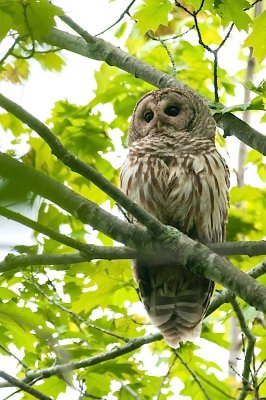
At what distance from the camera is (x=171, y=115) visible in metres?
5.26

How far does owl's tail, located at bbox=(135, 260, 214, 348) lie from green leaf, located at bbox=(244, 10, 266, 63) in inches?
62.0

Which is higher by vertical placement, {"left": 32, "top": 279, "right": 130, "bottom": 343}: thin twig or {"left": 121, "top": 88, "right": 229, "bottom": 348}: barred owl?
{"left": 121, "top": 88, "right": 229, "bottom": 348}: barred owl

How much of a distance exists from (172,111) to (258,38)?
1644mm

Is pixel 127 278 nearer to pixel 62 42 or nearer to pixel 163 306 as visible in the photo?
pixel 163 306

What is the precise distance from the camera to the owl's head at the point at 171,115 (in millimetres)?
4973

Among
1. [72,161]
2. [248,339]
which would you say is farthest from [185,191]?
[72,161]

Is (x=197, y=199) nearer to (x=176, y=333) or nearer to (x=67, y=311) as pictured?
(x=176, y=333)

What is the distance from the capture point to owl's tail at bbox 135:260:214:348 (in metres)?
4.52

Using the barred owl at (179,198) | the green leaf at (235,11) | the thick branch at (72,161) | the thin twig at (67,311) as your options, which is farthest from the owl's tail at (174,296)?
the thick branch at (72,161)

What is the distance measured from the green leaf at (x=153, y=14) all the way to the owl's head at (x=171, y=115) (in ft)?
2.49

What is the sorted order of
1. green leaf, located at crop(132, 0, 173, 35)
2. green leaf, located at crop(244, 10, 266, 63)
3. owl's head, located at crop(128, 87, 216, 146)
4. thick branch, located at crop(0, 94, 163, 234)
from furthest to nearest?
owl's head, located at crop(128, 87, 216, 146) → green leaf, located at crop(132, 0, 173, 35) → green leaf, located at crop(244, 10, 266, 63) → thick branch, located at crop(0, 94, 163, 234)

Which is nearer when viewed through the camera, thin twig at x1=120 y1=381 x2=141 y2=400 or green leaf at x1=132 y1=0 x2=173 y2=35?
green leaf at x1=132 y1=0 x2=173 y2=35

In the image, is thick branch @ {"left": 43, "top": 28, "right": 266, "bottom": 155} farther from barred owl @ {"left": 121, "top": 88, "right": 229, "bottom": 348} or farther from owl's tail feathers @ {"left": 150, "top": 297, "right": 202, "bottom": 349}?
owl's tail feathers @ {"left": 150, "top": 297, "right": 202, "bottom": 349}

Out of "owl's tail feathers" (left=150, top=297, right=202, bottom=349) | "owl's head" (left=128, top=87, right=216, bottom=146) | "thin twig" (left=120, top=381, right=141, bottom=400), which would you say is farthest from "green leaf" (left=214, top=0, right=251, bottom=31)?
"thin twig" (left=120, top=381, right=141, bottom=400)
